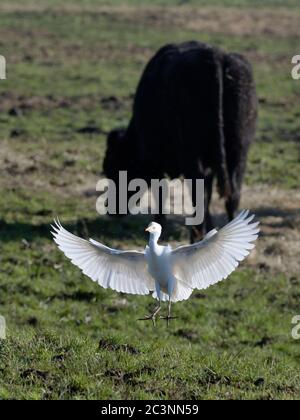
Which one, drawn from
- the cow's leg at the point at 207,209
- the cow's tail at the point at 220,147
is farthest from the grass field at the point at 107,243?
the cow's tail at the point at 220,147

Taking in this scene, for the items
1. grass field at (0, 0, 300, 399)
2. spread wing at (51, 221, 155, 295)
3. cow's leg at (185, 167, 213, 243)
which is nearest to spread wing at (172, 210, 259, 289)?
spread wing at (51, 221, 155, 295)

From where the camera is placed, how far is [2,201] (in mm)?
14602

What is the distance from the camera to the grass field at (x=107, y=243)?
6.79m

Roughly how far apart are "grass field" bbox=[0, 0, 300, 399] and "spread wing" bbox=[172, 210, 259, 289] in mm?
632

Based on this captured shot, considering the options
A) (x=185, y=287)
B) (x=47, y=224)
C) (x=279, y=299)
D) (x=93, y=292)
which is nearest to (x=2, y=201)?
(x=47, y=224)

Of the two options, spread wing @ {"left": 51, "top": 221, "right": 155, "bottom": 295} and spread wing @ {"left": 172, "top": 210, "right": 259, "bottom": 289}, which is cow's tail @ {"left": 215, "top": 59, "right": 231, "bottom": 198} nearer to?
spread wing @ {"left": 51, "top": 221, "right": 155, "bottom": 295}

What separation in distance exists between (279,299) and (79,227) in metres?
3.45

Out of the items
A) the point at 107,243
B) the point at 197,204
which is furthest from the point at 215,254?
the point at 107,243

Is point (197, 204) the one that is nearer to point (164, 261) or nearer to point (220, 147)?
point (220, 147)

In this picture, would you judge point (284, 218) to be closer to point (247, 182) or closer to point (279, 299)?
point (247, 182)

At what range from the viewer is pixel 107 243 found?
12.9 m

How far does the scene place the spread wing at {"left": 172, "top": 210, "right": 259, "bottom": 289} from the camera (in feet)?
22.1

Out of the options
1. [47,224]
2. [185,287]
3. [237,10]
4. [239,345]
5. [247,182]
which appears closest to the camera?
[185,287]

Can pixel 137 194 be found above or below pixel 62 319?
above
